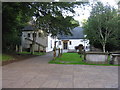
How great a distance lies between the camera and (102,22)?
19.4 metres

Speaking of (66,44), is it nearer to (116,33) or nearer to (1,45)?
(116,33)

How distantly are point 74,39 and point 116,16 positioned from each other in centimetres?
2109

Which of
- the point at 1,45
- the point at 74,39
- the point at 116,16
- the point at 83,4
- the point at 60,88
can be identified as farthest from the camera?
the point at 74,39

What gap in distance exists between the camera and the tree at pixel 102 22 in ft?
61.5

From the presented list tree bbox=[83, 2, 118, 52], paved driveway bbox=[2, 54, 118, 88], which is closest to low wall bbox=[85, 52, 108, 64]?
paved driveway bbox=[2, 54, 118, 88]

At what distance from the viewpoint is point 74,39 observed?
39219 millimetres

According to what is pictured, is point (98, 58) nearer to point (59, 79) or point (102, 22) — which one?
point (59, 79)

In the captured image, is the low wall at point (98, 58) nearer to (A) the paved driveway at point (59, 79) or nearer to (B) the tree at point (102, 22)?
(A) the paved driveway at point (59, 79)

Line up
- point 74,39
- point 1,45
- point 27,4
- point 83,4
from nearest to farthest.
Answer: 1. point 27,4
2. point 83,4
3. point 1,45
4. point 74,39

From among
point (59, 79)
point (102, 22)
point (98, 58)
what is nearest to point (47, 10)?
point (98, 58)

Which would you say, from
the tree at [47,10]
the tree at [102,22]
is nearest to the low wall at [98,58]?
the tree at [47,10]

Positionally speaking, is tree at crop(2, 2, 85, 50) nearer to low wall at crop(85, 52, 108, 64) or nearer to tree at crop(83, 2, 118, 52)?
low wall at crop(85, 52, 108, 64)

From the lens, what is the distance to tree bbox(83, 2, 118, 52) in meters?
18.8

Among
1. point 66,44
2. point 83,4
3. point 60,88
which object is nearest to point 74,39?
point 66,44
